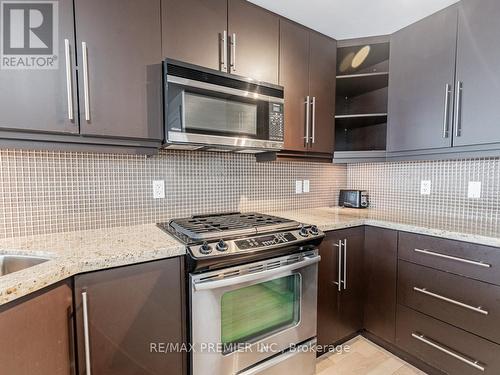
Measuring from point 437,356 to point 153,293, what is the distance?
5.42 ft

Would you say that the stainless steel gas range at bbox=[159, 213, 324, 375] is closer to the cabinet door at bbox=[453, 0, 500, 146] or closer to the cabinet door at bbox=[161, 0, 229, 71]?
the cabinet door at bbox=[161, 0, 229, 71]

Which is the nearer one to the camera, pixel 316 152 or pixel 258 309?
pixel 258 309

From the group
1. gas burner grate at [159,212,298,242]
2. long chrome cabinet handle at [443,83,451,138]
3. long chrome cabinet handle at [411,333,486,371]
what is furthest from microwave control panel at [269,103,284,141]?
long chrome cabinet handle at [411,333,486,371]

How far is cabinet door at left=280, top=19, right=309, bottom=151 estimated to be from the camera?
171cm

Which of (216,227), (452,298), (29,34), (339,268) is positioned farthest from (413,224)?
(29,34)

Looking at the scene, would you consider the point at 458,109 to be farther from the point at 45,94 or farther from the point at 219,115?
the point at 45,94

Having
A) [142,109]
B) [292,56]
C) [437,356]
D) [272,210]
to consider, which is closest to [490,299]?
[437,356]

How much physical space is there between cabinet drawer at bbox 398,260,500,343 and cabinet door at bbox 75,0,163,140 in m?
1.72

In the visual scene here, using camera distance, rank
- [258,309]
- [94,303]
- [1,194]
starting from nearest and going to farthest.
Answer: [94,303]
[1,194]
[258,309]

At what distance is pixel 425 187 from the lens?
2.04 metres

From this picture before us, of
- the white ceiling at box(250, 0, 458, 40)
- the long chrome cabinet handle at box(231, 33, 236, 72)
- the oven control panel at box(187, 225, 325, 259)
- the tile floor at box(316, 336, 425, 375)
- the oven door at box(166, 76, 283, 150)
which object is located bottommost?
the tile floor at box(316, 336, 425, 375)

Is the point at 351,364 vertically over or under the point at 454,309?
under

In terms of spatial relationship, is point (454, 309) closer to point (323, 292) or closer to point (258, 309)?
point (323, 292)

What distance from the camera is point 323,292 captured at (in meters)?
1.64
